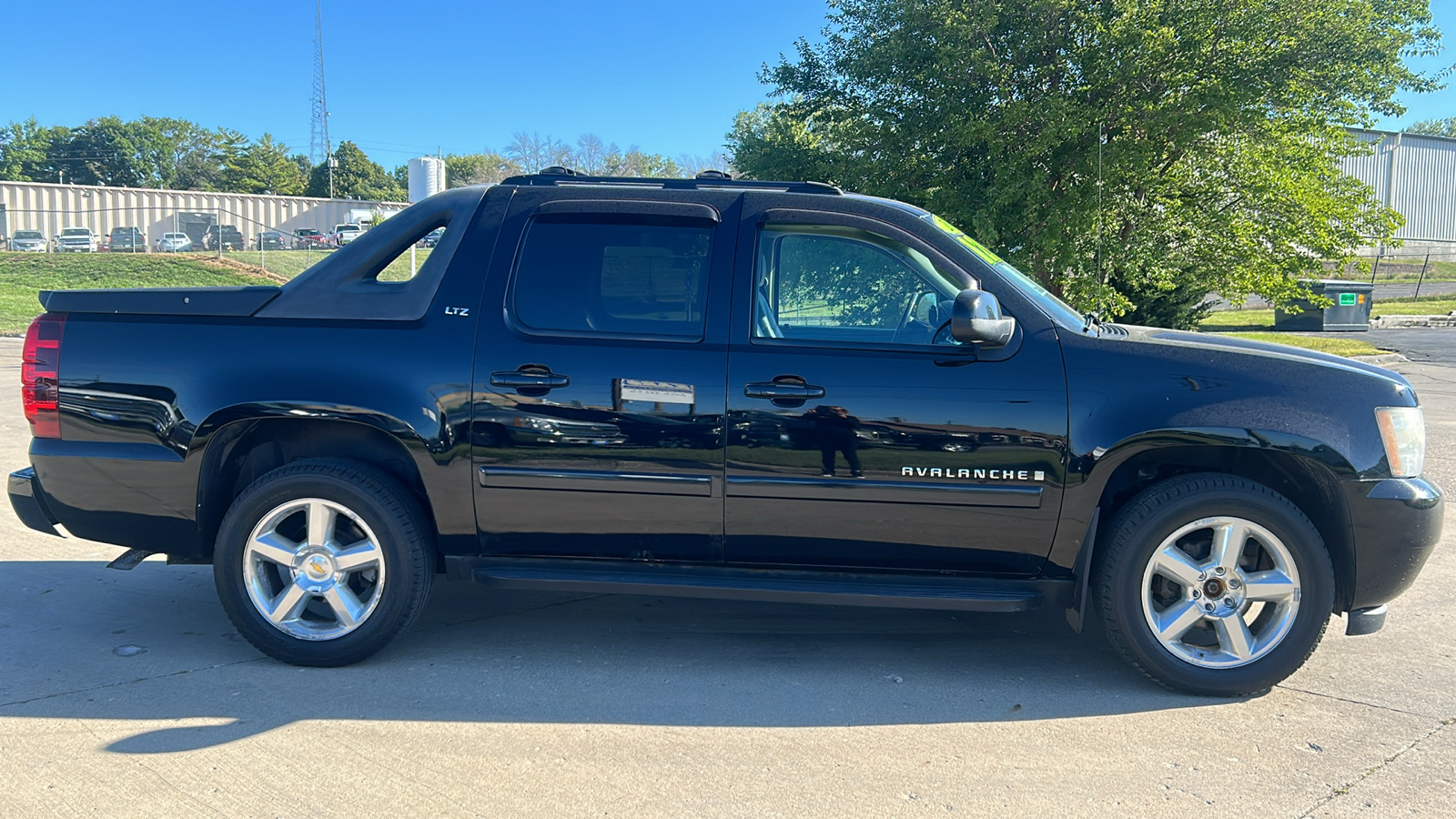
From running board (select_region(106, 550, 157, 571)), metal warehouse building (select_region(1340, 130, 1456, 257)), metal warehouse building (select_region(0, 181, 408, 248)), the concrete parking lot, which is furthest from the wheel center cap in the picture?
metal warehouse building (select_region(1340, 130, 1456, 257))

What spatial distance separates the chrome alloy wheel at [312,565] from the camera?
160 inches

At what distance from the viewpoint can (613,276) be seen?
4121 mm

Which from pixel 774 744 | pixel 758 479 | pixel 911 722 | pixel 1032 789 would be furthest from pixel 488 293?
pixel 1032 789

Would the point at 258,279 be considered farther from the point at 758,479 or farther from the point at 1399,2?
the point at 758,479

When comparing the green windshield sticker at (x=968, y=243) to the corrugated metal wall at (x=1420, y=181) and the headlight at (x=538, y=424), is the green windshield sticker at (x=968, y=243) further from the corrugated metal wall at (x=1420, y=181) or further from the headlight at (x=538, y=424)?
the corrugated metal wall at (x=1420, y=181)

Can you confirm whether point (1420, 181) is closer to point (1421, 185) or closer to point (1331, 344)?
point (1421, 185)

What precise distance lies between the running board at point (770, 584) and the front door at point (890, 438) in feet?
0.22

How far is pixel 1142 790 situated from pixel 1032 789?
34cm

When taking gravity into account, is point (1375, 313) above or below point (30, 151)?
below

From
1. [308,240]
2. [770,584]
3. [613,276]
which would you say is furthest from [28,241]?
[770,584]

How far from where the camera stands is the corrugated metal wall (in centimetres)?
5175

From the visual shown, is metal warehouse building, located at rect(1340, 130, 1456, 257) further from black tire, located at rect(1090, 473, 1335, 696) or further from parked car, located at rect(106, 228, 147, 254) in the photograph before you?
parked car, located at rect(106, 228, 147, 254)

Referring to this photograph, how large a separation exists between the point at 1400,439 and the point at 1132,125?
1090 centimetres

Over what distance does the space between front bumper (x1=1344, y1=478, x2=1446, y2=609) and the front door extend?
3.58ft
